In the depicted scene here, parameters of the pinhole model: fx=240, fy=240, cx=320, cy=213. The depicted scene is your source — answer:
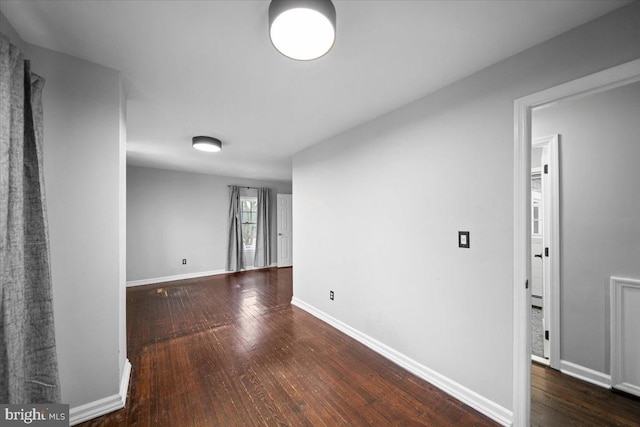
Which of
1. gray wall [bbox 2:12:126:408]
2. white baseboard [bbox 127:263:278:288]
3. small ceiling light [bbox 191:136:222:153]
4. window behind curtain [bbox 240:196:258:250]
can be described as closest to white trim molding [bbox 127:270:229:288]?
white baseboard [bbox 127:263:278:288]

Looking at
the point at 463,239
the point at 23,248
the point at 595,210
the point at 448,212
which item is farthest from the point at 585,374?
the point at 23,248

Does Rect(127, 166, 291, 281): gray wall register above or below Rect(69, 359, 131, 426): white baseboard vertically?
above

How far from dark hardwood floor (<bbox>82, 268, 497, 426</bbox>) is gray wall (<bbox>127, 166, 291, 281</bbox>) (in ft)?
6.41

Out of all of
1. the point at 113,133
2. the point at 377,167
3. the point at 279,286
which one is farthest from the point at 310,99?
the point at 279,286

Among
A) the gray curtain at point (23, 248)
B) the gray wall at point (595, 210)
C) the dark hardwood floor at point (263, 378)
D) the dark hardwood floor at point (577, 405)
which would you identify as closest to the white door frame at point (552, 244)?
the gray wall at point (595, 210)

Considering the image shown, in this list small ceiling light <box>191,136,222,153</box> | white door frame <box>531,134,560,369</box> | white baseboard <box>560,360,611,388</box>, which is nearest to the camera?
white baseboard <box>560,360,611,388</box>

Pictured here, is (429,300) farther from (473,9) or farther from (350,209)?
(473,9)

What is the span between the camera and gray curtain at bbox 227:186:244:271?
20.0ft

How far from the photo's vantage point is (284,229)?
700 centimetres

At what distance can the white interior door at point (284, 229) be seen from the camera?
691 centimetres

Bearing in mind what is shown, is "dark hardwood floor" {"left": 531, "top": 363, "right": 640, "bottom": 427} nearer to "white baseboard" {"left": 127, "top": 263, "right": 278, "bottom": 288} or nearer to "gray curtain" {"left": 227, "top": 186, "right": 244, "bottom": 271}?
"gray curtain" {"left": 227, "top": 186, "right": 244, "bottom": 271}

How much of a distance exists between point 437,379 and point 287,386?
1214mm

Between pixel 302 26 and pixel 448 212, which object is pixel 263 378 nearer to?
pixel 448 212

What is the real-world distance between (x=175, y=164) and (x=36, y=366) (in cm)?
419
